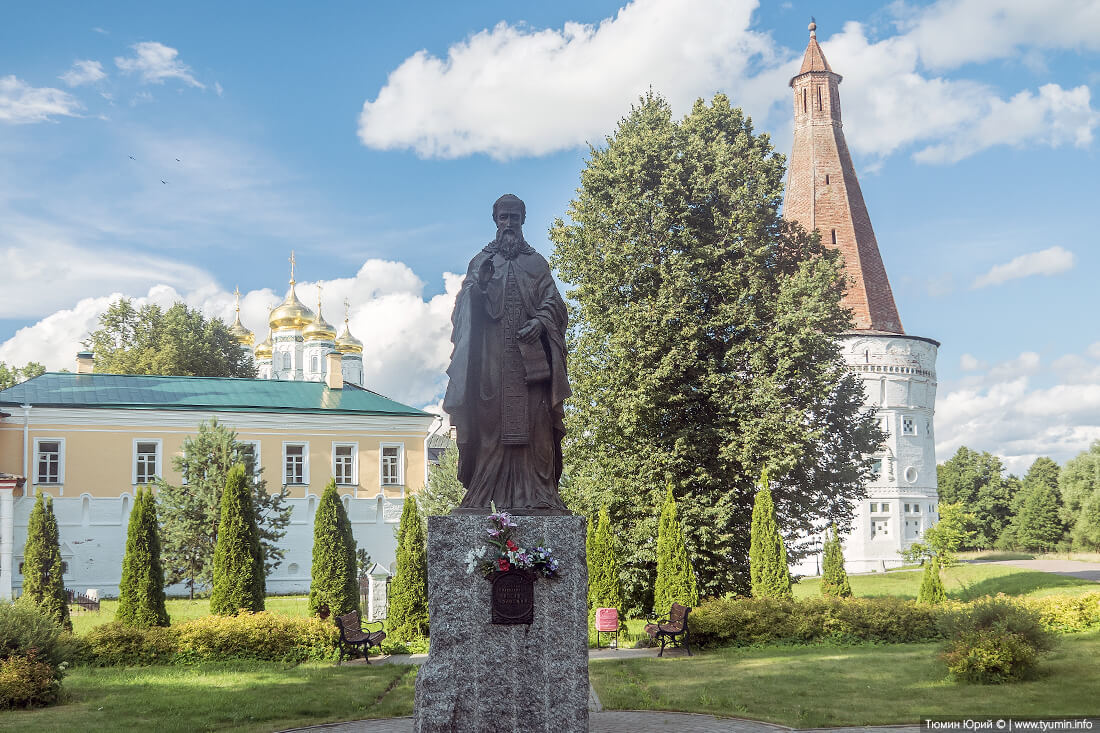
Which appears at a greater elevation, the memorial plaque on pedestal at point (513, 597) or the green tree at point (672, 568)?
the memorial plaque on pedestal at point (513, 597)

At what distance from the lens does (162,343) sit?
40.9 metres

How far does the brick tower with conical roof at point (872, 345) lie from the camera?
139 ft

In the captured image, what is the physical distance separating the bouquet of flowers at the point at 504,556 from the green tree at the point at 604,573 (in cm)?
1043

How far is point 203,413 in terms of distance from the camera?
30500mm

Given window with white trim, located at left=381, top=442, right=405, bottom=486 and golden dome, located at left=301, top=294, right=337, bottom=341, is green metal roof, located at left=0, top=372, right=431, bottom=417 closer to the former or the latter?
window with white trim, located at left=381, top=442, right=405, bottom=486

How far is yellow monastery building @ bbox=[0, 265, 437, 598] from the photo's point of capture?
28.8m

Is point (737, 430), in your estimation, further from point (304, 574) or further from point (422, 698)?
point (304, 574)

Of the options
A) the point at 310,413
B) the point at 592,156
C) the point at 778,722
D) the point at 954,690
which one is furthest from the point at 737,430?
the point at 310,413

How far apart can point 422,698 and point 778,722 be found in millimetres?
3954

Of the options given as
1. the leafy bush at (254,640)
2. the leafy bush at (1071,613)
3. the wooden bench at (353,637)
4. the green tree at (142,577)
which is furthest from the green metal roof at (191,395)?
the leafy bush at (1071,613)

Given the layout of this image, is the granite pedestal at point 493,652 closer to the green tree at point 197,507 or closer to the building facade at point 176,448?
the green tree at point 197,507

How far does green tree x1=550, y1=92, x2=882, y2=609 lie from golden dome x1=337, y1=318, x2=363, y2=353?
1449 inches

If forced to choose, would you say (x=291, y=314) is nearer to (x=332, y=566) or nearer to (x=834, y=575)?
(x=332, y=566)

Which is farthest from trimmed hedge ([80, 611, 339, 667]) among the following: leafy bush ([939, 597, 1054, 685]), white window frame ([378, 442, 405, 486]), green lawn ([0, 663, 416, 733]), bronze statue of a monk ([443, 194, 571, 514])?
white window frame ([378, 442, 405, 486])
